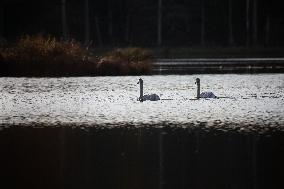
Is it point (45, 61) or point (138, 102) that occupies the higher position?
point (45, 61)

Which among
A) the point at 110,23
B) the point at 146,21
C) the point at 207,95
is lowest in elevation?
the point at 207,95

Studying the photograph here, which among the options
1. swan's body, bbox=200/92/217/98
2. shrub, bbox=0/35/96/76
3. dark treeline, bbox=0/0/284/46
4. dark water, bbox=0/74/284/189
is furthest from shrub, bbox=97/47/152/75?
dark treeline, bbox=0/0/284/46

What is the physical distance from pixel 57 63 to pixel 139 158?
30.5 meters

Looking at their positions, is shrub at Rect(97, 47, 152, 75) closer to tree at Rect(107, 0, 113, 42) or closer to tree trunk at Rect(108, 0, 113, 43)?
tree at Rect(107, 0, 113, 42)

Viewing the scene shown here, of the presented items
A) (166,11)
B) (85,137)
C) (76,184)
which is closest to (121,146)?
(85,137)

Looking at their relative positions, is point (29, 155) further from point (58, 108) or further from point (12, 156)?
point (58, 108)

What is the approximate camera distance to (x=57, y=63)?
43406 millimetres

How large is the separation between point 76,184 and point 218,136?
5631 millimetres

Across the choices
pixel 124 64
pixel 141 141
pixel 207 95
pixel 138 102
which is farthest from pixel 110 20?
pixel 141 141

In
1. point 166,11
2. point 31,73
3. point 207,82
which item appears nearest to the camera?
point 207,82

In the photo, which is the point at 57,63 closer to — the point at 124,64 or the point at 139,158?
the point at 124,64

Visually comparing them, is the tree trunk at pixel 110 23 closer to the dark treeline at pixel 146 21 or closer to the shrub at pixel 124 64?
the dark treeline at pixel 146 21

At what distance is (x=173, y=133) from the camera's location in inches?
660

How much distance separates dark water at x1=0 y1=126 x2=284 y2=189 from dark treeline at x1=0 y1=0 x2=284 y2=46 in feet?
209
